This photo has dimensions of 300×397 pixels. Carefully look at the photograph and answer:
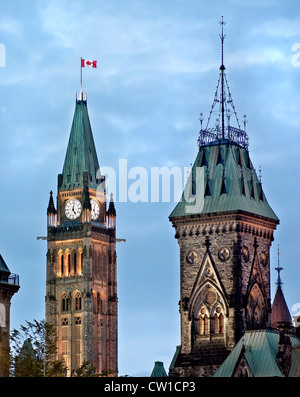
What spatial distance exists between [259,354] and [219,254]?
41.7 ft

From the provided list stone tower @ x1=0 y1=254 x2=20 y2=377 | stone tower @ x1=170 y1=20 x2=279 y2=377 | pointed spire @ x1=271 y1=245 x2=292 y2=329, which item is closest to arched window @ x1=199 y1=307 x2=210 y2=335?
stone tower @ x1=170 y1=20 x2=279 y2=377

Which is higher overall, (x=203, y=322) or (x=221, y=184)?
(x=221, y=184)

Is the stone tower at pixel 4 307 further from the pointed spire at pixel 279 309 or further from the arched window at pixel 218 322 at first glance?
the pointed spire at pixel 279 309

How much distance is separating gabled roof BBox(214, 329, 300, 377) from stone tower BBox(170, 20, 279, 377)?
488cm

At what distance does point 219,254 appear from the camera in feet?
479

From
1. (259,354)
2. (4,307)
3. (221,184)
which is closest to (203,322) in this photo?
(259,354)

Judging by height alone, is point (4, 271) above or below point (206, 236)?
below

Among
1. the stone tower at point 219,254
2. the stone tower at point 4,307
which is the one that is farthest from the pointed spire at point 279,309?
the stone tower at point 4,307

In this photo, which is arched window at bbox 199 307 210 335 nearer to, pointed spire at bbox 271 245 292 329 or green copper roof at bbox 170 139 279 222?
green copper roof at bbox 170 139 279 222

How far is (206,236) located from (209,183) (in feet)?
18.7

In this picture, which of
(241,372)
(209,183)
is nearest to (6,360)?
(241,372)

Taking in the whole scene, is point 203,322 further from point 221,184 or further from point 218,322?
point 221,184
